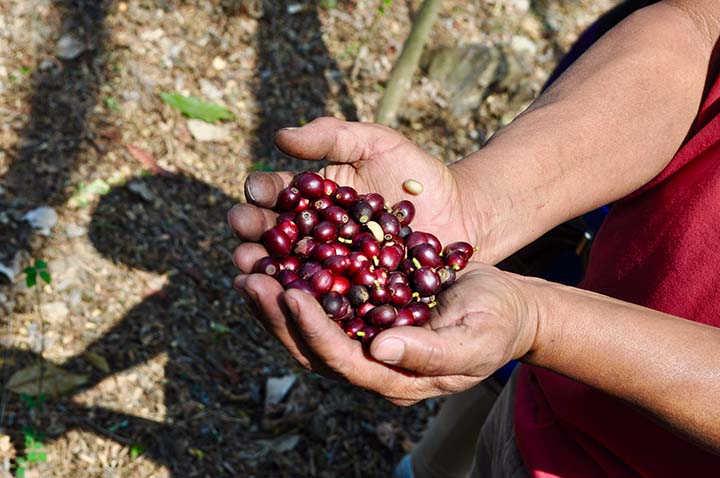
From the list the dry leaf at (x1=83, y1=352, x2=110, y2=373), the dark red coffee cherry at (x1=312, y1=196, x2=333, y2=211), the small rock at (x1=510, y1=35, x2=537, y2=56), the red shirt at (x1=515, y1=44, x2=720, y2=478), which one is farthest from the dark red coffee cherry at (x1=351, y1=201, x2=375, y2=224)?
the small rock at (x1=510, y1=35, x2=537, y2=56)

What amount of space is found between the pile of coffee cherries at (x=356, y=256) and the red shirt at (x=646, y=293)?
0.48 m

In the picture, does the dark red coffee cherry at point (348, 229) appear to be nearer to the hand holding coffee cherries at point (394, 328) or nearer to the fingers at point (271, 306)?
the hand holding coffee cherries at point (394, 328)

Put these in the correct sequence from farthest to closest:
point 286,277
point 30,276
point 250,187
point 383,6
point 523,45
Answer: point 523,45, point 383,6, point 30,276, point 250,187, point 286,277

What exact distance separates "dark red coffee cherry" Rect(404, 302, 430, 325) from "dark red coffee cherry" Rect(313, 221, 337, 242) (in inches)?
17.0

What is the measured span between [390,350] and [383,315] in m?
0.26

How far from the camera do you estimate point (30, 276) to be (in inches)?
156

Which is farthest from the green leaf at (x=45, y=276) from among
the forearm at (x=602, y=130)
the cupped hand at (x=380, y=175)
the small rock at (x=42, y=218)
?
the forearm at (x=602, y=130)

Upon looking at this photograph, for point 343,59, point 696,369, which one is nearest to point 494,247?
point 696,369

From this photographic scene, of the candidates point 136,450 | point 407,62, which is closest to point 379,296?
point 136,450

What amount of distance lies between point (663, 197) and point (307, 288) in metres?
1.11

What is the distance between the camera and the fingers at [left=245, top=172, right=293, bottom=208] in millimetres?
2466

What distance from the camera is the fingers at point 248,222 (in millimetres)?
2404

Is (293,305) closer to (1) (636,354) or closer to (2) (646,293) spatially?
(1) (636,354)

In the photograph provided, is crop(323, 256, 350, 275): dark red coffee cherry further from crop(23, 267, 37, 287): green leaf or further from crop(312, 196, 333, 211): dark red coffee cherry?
crop(23, 267, 37, 287): green leaf
